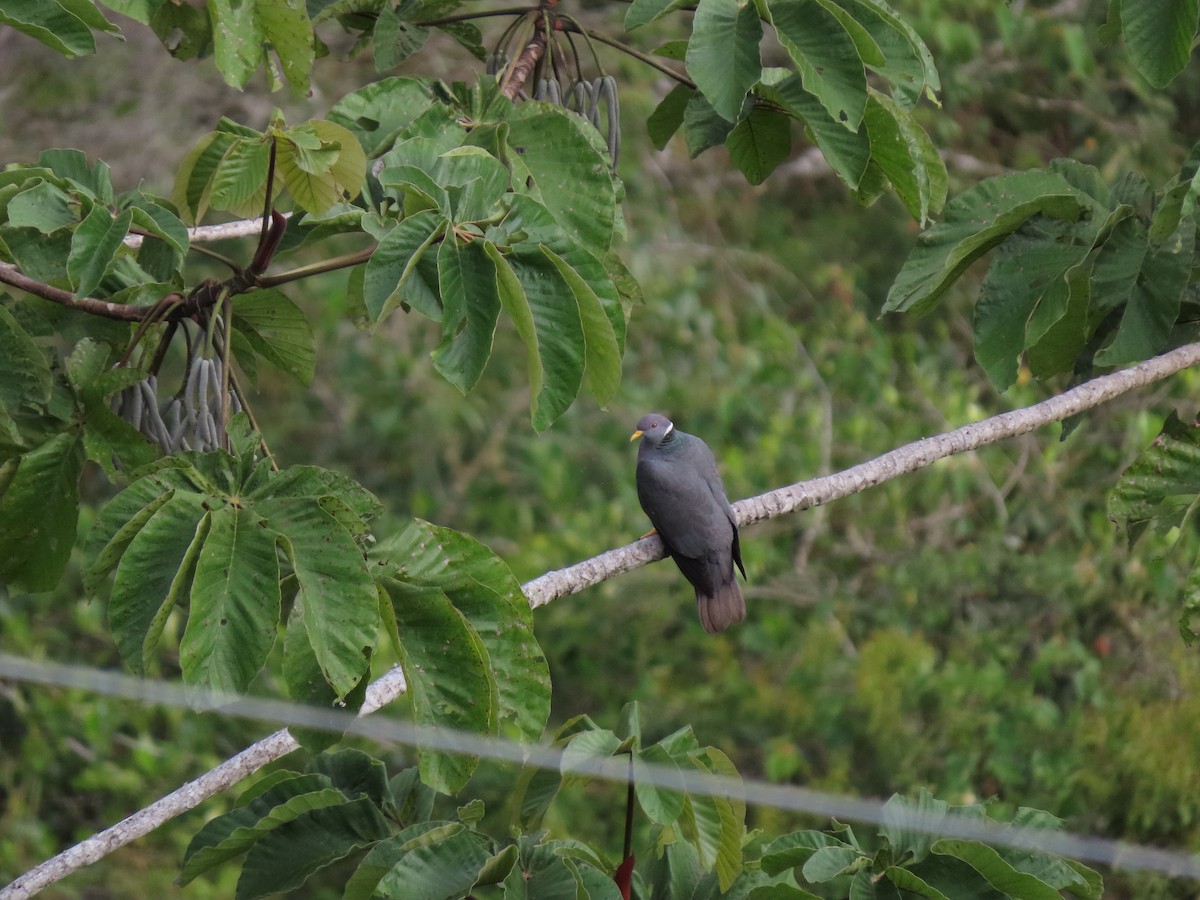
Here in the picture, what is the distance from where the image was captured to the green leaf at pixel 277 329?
195cm

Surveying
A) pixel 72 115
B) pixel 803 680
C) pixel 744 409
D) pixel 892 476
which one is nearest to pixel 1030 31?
pixel 744 409

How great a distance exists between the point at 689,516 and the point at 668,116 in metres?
0.92

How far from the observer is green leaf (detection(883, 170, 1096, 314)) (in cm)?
195

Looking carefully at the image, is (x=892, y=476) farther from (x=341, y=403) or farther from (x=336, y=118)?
(x=341, y=403)

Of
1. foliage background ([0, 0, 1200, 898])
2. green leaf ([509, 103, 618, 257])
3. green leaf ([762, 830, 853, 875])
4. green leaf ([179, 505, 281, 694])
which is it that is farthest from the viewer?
foliage background ([0, 0, 1200, 898])

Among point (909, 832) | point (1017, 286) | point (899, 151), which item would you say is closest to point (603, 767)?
point (909, 832)

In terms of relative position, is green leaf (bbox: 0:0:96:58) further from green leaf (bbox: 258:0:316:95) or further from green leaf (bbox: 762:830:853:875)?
green leaf (bbox: 762:830:853:875)

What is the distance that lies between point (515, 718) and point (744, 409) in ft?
12.6

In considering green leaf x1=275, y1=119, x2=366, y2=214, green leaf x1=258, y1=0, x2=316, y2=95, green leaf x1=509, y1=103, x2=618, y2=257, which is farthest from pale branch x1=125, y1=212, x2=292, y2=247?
green leaf x1=275, y1=119, x2=366, y2=214

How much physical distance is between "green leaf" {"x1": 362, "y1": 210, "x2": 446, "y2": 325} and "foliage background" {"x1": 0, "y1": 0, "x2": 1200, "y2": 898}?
9.74 ft

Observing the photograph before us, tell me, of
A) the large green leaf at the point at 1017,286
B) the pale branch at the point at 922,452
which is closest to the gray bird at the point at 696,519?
the pale branch at the point at 922,452

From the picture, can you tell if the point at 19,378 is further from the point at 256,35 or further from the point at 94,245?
the point at 256,35

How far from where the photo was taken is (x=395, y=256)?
141 centimetres

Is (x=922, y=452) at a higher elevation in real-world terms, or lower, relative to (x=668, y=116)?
lower
